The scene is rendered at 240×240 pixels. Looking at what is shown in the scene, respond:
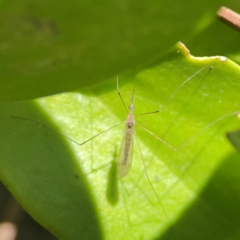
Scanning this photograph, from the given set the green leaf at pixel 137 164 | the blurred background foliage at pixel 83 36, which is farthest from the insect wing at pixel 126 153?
the blurred background foliage at pixel 83 36

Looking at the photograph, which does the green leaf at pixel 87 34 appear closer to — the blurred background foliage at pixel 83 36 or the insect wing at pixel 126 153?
the blurred background foliage at pixel 83 36

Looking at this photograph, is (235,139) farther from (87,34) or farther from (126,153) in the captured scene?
(126,153)

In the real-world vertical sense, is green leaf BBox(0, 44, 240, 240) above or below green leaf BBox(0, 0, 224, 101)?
below

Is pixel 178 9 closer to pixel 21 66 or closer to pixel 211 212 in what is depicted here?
pixel 21 66

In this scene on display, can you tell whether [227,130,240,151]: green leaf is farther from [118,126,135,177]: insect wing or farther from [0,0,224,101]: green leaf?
[118,126,135,177]: insect wing

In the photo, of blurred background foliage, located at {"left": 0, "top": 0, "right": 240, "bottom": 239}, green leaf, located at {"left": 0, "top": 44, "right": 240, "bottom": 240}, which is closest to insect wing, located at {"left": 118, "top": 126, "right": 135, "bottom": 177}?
green leaf, located at {"left": 0, "top": 44, "right": 240, "bottom": 240}

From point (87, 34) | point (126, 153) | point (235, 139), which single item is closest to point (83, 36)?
point (87, 34)
